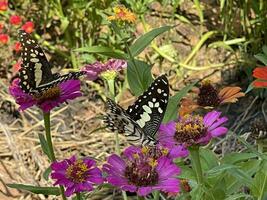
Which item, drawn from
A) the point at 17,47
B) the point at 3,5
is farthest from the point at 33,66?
the point at 3,5

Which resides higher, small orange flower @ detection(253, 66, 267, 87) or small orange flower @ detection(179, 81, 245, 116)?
small orange flower @ detection(253, 66, 267, 87)

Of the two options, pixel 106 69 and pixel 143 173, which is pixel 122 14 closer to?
pixel 106 69

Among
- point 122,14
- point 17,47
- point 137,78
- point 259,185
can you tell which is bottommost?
point 17,47

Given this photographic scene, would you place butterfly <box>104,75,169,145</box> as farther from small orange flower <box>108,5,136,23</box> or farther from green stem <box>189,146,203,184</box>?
small orange flower <box>108,5,136,23</box>

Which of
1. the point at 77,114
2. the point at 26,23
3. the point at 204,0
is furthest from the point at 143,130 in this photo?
the point at 204,0

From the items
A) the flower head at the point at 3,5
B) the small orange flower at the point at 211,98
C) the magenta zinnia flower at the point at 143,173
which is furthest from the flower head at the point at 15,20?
the magenta zinnia flower at the point at 143,173

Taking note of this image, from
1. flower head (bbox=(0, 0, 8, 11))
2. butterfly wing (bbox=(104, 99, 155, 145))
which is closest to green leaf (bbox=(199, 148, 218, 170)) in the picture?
butterfly wing (bbox=(104, 99, 155, 145))

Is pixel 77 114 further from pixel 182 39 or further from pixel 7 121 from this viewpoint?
pixel 182 39
